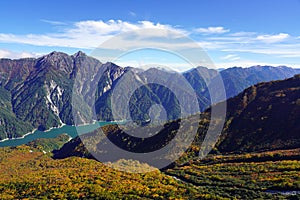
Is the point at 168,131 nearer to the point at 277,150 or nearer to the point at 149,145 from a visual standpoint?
the point at 149,145

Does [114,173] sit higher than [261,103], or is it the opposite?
[261,103]

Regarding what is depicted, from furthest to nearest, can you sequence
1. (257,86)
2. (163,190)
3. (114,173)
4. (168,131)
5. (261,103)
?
1. (257,86)
2. (168,131)
3. (261,103)
4. (114,173)
5. (163,190)

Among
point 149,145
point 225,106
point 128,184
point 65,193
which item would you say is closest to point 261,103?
point 225,106

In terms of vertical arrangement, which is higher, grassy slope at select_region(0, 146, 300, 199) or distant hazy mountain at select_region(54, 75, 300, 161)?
distant hazy mountain at select_region(54, 75, 300, 161)

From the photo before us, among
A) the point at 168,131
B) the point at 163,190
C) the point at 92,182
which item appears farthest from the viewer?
the point at 168,131

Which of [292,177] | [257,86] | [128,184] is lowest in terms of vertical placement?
[128,184]

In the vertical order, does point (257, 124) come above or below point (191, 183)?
above

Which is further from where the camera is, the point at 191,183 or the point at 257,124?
the point at 257,124

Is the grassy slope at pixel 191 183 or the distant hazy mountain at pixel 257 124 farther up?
the distant hazy mountain at pixel 257 124

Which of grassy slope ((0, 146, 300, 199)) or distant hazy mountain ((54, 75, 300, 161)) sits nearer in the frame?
grassy slope ((0, 146, 300, 199))

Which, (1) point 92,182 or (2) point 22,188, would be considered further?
(2) point 22,188

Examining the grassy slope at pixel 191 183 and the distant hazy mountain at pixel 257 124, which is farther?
the distant hazy mountain at pixel 257 124
